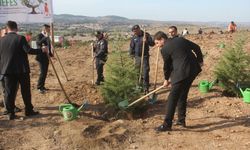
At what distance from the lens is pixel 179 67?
6754 millimetres

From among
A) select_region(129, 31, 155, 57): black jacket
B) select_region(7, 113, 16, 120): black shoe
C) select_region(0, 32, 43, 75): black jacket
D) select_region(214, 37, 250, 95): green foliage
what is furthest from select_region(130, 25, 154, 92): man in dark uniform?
select_region(7, 113, 16, 120): black shoe

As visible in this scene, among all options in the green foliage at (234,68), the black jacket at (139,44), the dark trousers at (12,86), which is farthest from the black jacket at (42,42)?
the green foliage at (234,68)

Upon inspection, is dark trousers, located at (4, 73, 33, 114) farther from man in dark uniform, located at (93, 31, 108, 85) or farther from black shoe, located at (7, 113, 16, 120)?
man in dark uniform, located at (93, 31, 108, 85)

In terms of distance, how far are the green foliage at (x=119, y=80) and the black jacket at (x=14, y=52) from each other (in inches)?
77.3

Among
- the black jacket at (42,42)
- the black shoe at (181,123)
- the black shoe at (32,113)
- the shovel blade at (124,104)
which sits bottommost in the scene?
the black shoe at (32,113)

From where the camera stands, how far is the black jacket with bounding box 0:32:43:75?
7.59 metres

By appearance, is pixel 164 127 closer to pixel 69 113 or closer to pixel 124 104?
pixel 124 104

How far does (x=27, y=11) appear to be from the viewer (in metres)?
10.1

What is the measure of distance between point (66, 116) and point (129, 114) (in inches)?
63.9

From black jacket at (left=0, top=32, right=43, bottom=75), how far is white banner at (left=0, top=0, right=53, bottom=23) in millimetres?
2464

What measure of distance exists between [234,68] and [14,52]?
5.60 meters

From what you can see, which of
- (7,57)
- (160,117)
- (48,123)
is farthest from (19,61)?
(160,117)

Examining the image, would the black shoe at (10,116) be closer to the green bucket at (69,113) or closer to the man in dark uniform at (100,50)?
the green bucket at (69,113)

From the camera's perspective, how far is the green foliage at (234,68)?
9688 millimetres
